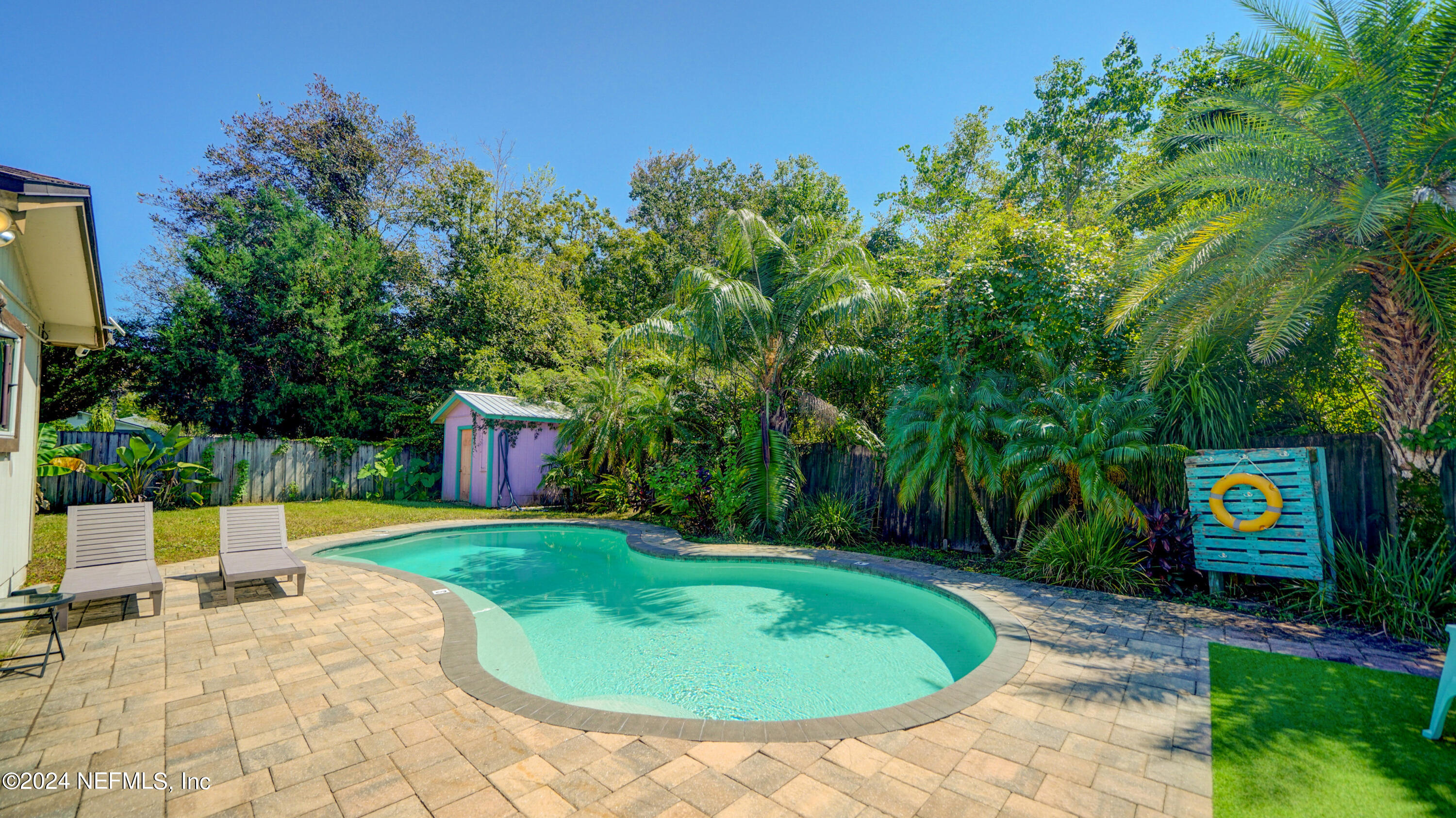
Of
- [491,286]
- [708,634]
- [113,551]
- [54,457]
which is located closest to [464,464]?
[54,457]

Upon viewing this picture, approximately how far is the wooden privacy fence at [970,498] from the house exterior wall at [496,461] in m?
7.91

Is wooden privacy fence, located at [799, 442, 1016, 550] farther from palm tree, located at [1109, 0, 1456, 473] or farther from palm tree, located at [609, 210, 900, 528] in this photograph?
palm tree, located at [1109, 0, 1456, 473]

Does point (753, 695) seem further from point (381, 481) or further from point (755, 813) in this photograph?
point (381, 481)

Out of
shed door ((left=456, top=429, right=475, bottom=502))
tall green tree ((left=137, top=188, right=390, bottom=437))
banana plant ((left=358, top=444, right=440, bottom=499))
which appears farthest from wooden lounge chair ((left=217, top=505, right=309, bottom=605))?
tall green tree ((left=137, top=188, right=390, bottom=437))

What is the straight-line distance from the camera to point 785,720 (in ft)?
13.3

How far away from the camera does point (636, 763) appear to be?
2.97 meters

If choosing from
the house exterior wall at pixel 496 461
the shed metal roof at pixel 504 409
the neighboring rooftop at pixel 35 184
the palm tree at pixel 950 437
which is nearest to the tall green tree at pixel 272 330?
the shed metal roof at pixel 504 409

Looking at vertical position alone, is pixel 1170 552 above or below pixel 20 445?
below

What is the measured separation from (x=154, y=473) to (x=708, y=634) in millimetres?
14127

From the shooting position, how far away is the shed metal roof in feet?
49.0

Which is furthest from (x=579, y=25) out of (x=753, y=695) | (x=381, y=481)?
(x=753, y=695)

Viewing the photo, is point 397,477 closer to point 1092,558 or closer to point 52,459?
point 52,459

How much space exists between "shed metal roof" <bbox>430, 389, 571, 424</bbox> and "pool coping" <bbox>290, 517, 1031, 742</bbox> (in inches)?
255

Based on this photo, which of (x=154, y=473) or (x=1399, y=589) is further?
(x=154, y=473)
